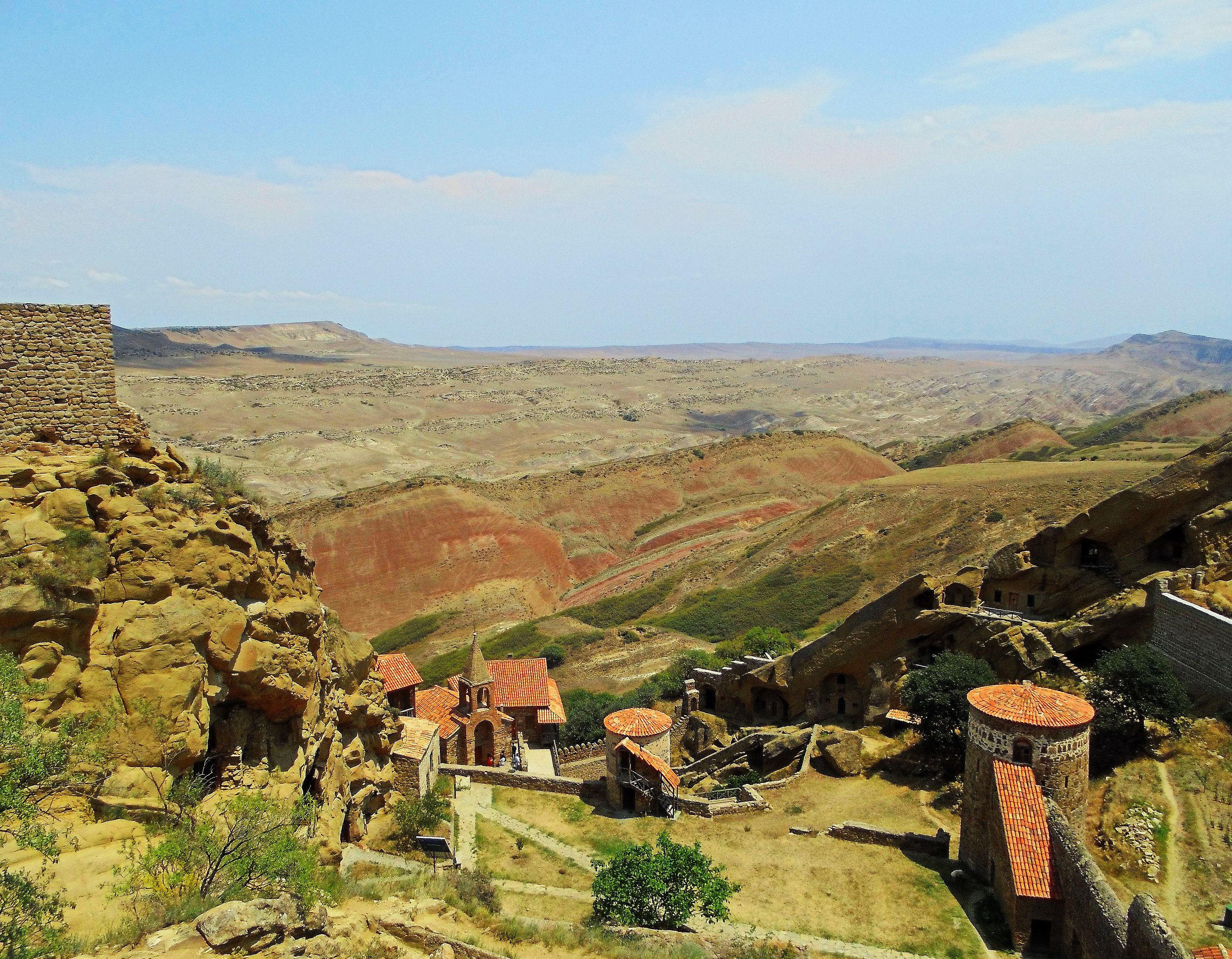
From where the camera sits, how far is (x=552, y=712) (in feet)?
118

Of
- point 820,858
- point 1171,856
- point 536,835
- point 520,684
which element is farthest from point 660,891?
point 520,684

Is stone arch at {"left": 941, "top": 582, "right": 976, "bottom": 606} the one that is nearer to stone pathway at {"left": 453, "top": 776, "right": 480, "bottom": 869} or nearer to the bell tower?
the bell tower

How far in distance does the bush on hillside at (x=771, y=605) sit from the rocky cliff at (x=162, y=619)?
132ft

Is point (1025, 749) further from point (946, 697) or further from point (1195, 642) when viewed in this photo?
point (1195, 642)

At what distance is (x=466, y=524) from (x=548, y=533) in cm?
1014

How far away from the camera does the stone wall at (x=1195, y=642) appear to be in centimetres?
2386

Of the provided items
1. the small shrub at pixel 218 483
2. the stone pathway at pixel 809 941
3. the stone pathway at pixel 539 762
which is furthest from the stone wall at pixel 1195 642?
the small shrub at pixel 218 483

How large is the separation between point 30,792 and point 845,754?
2462 cm

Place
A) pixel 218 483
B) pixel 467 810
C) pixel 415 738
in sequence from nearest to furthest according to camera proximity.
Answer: pixel 218 483, pixel 467 810, pixel 415 738

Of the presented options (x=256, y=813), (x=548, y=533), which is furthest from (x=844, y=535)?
(x=256, y=813)

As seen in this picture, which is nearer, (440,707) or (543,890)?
(543,890)

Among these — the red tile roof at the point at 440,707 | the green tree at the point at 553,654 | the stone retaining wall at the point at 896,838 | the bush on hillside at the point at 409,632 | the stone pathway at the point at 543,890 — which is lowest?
the bush on hillside at the point at 409,632

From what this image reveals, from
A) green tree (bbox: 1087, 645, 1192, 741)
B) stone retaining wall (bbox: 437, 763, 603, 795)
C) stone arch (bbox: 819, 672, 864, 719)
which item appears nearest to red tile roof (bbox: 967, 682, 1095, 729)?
green tree (bbox: 1087, 645, 1192, 741)

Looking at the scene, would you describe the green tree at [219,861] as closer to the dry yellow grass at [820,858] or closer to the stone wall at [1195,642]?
the dry yellow grass at [820,858]
